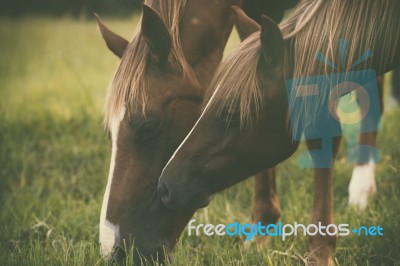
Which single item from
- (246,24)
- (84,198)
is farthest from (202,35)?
(84,198)

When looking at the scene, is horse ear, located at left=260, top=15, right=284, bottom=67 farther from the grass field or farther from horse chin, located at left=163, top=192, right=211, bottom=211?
the grass field

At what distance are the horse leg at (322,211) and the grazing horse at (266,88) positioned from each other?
44 centimetres

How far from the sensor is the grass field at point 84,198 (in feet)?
8.01

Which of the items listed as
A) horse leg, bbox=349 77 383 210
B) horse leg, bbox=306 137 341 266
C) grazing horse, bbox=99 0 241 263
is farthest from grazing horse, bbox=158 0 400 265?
horse leg, bbox=349 77 383 210

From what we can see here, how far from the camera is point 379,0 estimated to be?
6.73 ft

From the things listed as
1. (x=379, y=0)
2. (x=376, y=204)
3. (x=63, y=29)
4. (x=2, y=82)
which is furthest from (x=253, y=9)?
(x=63, y=29)

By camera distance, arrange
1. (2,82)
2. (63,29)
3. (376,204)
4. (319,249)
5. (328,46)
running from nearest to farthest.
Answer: (328,46) → (319,249) → (376,204) → (2,82) → (63,29)

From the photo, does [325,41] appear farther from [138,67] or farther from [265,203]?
[265,203]

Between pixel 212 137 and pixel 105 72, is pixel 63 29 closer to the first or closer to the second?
pixel 105 72

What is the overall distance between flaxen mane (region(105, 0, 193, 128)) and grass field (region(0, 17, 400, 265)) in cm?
55

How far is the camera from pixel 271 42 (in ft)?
6.53

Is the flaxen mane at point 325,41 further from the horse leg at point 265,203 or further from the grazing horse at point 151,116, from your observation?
the horse leg at point 265,203

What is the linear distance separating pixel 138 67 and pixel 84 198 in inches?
56.7

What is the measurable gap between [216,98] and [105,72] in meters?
6.19
